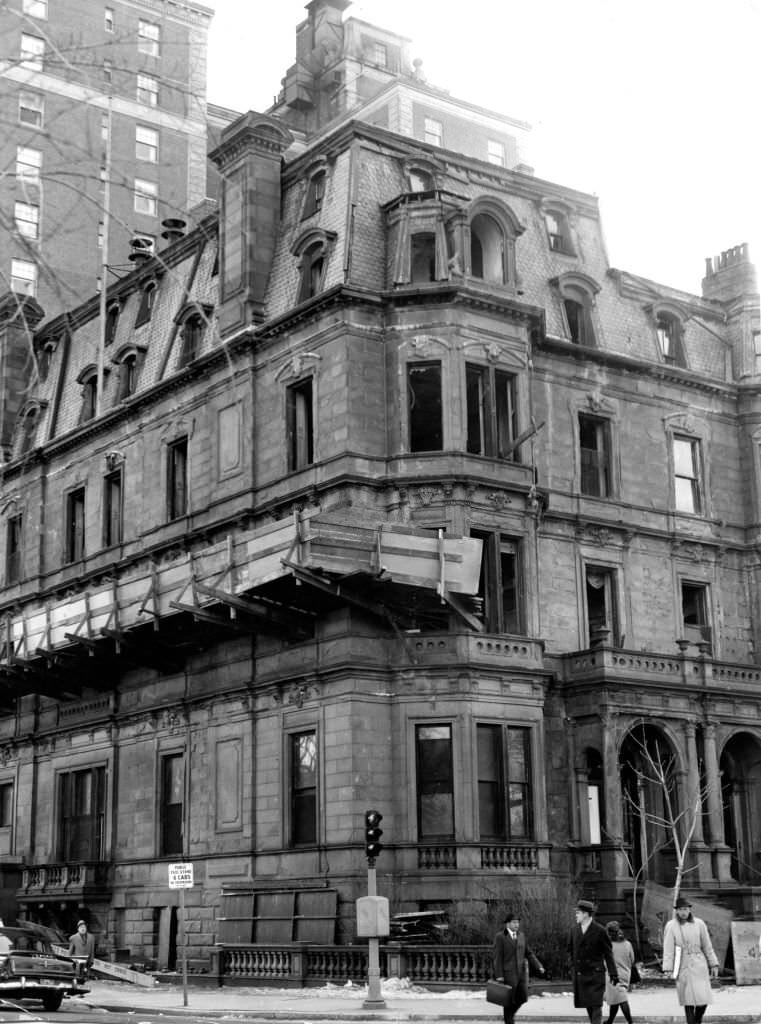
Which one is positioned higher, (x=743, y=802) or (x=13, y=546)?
(x=13, y=546)

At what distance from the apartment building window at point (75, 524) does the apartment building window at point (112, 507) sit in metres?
1.57

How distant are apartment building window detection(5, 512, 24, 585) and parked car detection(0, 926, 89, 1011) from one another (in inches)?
980

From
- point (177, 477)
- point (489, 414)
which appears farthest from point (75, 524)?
point (489, 414)

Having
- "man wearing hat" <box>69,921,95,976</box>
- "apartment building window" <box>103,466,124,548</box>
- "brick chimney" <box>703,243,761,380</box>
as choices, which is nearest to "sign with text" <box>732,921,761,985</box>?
"man wearing hat" <box>69,921,95,976</box>

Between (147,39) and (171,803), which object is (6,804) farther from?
(147,39)

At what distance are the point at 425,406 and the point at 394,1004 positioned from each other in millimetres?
16320

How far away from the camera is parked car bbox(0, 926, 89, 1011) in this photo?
84.6 ft

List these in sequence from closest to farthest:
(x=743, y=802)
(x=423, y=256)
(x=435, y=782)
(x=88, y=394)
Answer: (x=435, y=782)
(x=423, y=256)
(x=743, y=802)
(x=88, y=394)

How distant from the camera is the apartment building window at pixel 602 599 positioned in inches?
1615

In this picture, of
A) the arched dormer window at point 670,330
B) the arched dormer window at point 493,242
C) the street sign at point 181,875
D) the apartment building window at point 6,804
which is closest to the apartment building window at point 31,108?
the arched dormer window at point 493,242

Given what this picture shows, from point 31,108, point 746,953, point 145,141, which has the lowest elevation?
point 746,953

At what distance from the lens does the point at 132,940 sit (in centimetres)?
4041

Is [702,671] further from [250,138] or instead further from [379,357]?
[250,138]

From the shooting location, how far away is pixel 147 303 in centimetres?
4847
